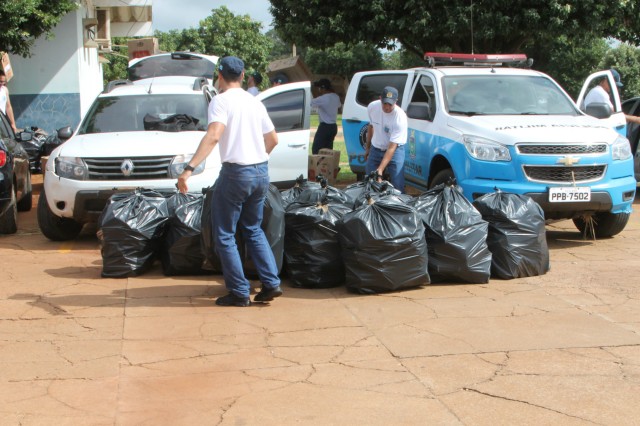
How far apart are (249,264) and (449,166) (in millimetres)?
3025

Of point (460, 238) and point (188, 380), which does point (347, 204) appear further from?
point (188, 380)

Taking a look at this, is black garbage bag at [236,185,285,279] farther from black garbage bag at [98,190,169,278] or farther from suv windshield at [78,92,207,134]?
suv windshield at [78,92,207,134]

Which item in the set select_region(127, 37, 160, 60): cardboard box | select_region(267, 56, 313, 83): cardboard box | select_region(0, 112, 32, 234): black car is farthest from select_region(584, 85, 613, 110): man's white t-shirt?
select_region(267, 56, 313, 83): cardboard box

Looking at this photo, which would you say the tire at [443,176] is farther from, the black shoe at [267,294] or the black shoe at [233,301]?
the black shoe at [233,301]

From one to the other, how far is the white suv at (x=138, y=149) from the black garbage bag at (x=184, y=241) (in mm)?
911

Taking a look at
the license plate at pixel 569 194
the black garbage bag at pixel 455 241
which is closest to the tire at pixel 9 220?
the black garbage bag at pixel 455 241

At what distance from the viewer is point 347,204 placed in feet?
24.8

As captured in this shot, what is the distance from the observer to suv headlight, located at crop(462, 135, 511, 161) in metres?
8.55

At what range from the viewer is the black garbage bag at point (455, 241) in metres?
7.07

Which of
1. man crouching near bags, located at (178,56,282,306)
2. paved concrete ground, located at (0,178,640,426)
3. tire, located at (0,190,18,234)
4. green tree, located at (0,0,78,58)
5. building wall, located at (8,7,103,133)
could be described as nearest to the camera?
paved concrete ground, located at (0,178,640,426)

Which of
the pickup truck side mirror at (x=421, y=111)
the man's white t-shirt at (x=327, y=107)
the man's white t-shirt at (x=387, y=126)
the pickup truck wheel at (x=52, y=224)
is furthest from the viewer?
the man's white t-shirt at (x=327, y=107)

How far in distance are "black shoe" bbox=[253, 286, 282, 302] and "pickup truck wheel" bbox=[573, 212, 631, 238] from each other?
13.9 feet

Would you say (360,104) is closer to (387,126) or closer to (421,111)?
(421,111)

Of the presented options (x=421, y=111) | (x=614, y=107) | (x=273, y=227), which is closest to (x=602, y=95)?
(x=614, y=107)
